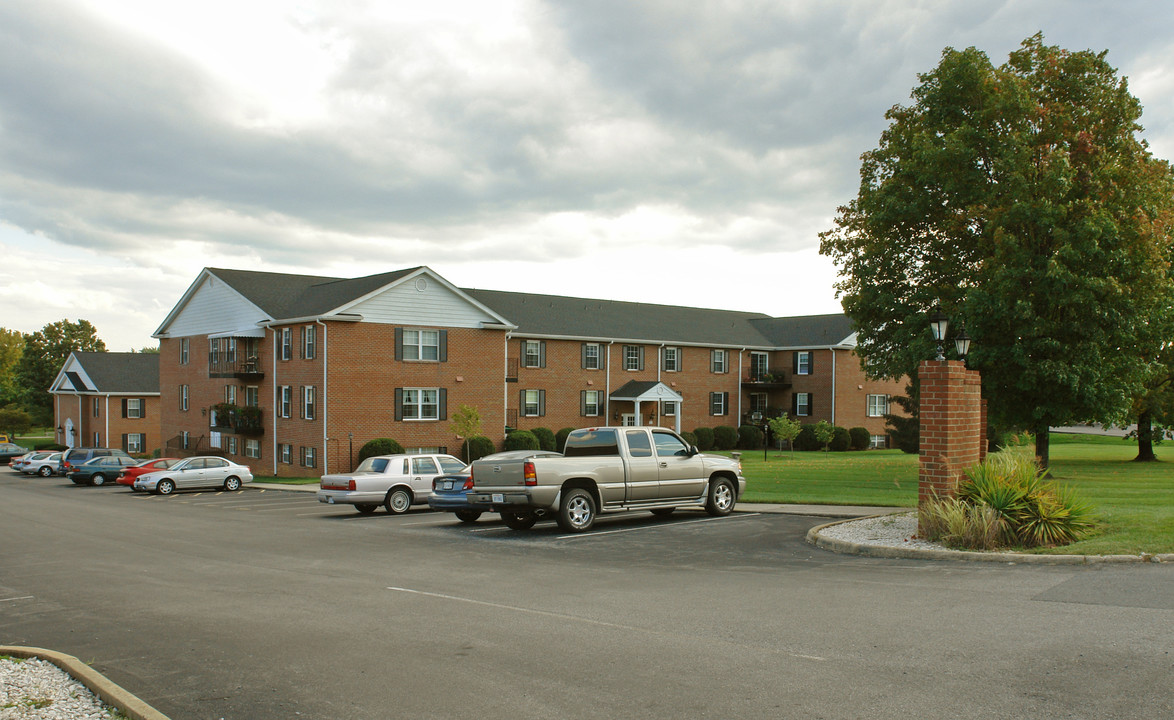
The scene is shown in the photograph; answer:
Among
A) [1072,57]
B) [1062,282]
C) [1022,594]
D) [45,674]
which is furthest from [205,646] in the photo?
[1072,57]

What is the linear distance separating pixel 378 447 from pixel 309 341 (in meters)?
6.00

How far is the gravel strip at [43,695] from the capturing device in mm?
5824

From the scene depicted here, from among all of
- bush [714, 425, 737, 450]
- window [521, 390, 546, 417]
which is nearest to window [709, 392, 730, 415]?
bush [714, 425, 737, 450]

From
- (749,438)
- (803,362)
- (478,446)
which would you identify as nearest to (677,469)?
(478,446)

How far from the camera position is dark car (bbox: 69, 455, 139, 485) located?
38.9 meters

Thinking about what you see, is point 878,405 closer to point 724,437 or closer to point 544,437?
point 724,437

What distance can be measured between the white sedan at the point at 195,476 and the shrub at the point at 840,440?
33.4 metres

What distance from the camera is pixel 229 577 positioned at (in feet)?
39.5

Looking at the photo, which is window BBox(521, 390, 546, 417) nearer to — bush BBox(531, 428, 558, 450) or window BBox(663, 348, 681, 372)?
bush BBox(531, 428, 558, 450)

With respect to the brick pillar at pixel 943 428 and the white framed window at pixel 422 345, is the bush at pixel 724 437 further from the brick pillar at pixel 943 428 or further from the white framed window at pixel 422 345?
the brick pillar at pixel 943 428

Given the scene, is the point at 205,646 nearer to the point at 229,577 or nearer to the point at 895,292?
the point at 229,577

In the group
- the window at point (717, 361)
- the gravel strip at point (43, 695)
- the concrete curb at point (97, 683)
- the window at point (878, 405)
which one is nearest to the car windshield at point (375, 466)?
the concrete curb at point (97, 683)

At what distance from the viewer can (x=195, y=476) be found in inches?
1319

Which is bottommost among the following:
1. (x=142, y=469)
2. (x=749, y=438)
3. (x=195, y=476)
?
(x=195, y=476)
